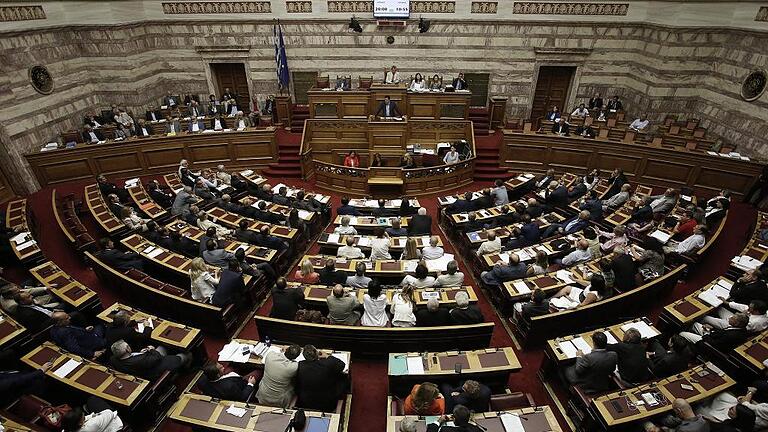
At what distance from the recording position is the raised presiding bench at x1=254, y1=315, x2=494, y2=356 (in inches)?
224

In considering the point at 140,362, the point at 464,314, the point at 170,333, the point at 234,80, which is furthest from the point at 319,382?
the point at 234,80

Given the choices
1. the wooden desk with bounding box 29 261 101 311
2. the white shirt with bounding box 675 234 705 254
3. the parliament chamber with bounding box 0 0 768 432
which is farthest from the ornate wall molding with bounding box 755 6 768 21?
the wooden desk with bounding box 29 261 101 311

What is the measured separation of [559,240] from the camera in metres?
8.07

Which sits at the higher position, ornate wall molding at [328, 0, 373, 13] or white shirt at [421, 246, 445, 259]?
ornate wall molding at [328, 0, 373, 13]

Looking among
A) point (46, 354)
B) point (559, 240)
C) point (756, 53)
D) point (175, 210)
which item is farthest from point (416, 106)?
point (46, 354)

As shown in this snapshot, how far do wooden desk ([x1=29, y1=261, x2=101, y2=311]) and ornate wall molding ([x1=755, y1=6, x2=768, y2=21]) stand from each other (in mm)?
18550

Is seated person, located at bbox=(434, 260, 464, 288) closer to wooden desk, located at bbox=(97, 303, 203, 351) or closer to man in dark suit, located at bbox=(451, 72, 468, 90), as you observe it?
wooden desk, located at bbox=(97, 303, 203, 351)

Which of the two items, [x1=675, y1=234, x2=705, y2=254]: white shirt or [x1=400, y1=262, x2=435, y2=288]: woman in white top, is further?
[x1=675, y1=234, x2=705, y2=254]: white shirt

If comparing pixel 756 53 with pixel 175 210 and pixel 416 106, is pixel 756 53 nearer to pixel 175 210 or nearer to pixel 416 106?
pixel 416 106

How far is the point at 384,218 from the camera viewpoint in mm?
9438

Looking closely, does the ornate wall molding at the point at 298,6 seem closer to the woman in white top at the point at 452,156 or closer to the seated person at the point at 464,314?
the woman in white top at the point at 452,156

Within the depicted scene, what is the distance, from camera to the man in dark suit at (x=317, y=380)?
185 inches

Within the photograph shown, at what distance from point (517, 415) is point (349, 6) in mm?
15707

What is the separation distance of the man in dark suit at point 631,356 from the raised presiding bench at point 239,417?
3857 millimetres
